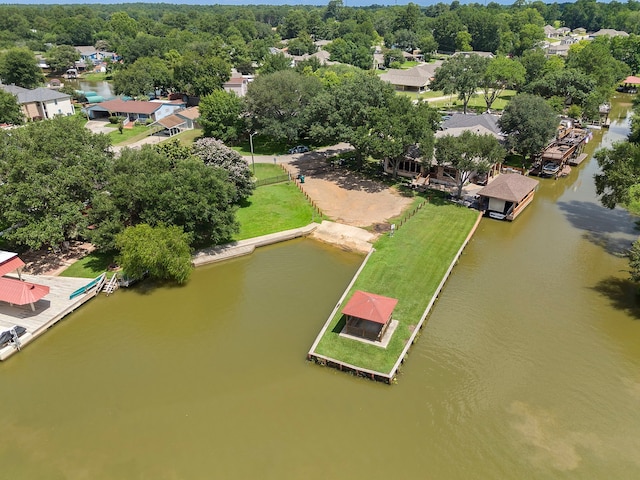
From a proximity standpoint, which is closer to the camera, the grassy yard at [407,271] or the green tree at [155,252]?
the grassy yard at [407,271]

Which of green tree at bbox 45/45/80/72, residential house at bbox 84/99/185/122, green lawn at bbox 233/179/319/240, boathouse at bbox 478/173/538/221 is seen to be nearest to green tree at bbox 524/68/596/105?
boathouse at bbox 478/173/538/221

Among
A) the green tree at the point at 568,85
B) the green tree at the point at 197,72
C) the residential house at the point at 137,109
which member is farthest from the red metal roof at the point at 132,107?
the green tree at the point at 568,85

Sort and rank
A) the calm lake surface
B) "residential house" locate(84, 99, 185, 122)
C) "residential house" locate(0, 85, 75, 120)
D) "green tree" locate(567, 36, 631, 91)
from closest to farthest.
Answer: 1. the calm lake surface
2. "residential house" locate(0, 85, 75, 120)
3. "residential house" locate(84, 99, 185, 122)
4. "green tree" locate(567, 36, 631, 91)

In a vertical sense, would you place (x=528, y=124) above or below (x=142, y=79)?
below

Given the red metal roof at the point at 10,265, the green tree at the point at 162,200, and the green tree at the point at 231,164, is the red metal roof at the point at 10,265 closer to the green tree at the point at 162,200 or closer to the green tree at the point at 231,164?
the green tree at the point at 162,200

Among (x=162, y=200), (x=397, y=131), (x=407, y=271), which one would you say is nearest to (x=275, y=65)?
(x=397, y=131)

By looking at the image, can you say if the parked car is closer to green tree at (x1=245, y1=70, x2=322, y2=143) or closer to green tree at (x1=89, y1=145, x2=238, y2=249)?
green tree at (x1=245, y1=70, x2=322, y2=143)

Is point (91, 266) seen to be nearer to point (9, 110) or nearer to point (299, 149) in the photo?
point (299, 149)
